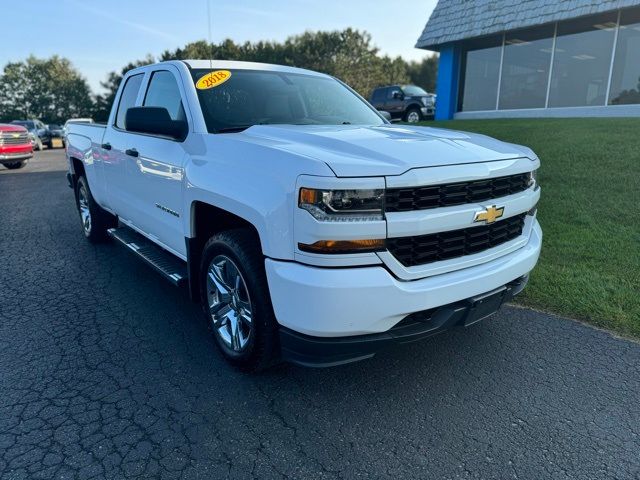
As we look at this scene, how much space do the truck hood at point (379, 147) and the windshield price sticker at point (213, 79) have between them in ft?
2.22

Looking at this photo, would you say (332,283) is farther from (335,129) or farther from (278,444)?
(335,129)

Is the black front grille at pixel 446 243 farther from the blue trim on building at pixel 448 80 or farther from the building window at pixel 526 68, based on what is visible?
the blue trim on building at pixel 448 80

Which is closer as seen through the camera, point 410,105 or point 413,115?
point 410,105

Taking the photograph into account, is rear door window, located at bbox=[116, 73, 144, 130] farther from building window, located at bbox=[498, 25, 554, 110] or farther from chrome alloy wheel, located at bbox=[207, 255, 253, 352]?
building window, located at bbox=[498, 25, 554, 110]

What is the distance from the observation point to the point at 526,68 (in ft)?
51.0

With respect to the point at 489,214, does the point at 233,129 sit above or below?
above

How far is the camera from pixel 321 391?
2.83 meters

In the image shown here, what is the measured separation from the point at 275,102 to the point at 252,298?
6.08ft

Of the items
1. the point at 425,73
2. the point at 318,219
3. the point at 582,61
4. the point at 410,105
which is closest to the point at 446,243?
the point at 318,219

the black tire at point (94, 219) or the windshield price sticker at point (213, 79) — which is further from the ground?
the windshield price sticker at point (213, 79)

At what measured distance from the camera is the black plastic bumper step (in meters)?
3.53

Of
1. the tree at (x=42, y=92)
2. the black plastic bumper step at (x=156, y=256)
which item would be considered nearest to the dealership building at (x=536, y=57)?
the black plastic bumper step at (x=156, y=256)

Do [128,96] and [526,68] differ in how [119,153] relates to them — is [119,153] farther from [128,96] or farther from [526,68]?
[526,68]

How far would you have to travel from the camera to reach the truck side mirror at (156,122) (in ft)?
10.4
